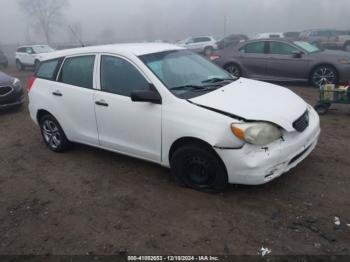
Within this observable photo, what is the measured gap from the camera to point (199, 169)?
4.04 meters

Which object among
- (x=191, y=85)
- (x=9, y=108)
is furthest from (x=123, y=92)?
(x=9, y=108)

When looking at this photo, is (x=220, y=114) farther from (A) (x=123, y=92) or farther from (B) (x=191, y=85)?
(A) (x=123, y=92)

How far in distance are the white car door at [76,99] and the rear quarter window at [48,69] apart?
0.14 meters

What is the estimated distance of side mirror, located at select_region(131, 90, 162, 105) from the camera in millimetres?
4031

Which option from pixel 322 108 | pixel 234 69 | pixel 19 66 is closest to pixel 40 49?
pixel 19 66

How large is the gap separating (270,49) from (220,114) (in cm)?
742

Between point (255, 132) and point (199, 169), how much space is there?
0.84 meters

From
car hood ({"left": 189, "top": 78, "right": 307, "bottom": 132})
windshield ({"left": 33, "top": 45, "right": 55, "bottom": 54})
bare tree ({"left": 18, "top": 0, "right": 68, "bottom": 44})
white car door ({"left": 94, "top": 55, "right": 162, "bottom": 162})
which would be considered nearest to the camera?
car hood ({"left": 189, "top": 78, "right": 307, "bottom": 132})

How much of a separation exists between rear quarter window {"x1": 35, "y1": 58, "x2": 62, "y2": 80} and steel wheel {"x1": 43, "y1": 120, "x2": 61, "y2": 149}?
2.41 feet

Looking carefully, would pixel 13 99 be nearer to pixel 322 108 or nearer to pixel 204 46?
pixel 322 108

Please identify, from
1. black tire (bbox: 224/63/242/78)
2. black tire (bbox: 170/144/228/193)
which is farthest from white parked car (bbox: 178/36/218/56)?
black tire (bbox: 170/144/228/193)

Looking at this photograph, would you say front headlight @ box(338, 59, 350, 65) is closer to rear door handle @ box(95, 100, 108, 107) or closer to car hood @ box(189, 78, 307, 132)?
car hood @ box(189, 78, 307, 132)

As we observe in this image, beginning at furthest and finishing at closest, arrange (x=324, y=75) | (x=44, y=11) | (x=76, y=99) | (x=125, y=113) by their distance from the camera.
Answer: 1. (x=44, y=11)
2. (x=324, y=75)
3. (x=76, y=99)
4. (x=125, y=113)

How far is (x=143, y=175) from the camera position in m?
4.71
